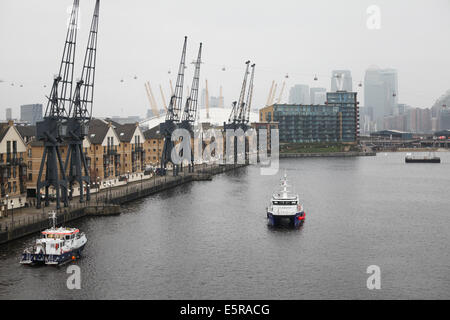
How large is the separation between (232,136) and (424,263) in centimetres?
15056

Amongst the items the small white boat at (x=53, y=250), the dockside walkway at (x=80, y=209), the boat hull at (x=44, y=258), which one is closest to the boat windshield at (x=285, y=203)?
the dockside walkway at (x=80, y=209)

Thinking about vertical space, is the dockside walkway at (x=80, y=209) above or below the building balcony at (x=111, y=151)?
below

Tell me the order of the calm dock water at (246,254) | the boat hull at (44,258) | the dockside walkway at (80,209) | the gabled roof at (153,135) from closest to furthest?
the calm dock water at (246,254), the boat hull at (44,258), the dockside walkway at (80,209), the gabled roof at (153,135)

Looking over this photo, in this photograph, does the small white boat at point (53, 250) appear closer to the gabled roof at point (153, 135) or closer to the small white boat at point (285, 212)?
the small white boat at point (285, 212)

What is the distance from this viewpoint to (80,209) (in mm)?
63906

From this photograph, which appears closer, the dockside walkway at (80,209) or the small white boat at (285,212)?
the dockside walkway at (80,209)

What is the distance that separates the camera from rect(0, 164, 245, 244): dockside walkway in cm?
5012

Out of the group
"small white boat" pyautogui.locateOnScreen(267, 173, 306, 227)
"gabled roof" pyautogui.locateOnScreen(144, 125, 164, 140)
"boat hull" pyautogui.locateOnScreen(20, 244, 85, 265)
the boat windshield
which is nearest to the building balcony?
"small white boat" pyautogui.locateOnScreen(267, 173, 306, 227)

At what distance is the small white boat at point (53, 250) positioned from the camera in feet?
138

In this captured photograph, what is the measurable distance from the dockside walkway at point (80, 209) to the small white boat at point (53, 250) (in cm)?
659

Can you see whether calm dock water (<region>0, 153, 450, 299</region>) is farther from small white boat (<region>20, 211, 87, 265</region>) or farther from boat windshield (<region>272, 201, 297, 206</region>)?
boat windshield (<region>272, 201, 297, 206</region>)

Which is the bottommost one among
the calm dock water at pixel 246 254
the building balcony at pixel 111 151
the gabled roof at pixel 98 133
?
the calm dock water at pixel 246 254

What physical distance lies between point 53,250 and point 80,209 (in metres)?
21.5
